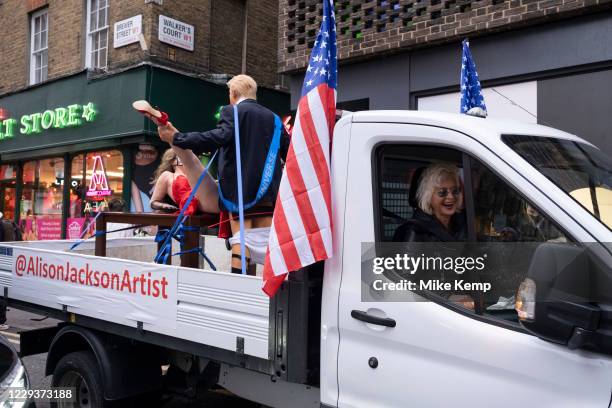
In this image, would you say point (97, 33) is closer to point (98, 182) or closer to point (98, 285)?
point (98, 182)

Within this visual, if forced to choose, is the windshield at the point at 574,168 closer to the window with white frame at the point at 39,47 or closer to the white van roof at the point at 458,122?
the white van roof at the point at 458,122

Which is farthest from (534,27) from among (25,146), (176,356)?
(25,146)

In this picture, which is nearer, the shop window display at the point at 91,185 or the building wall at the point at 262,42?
the shop window display at the point at 91,185

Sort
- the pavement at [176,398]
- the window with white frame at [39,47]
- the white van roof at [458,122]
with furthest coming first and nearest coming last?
the window with white frame at [39,47]
the pavement at [176,398]
the white van roof at [458,122]

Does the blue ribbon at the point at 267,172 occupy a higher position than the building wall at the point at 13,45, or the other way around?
the building wall at the point at 13,45

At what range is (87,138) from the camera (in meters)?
13.4

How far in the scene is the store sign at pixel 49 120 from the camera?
44.0 ft

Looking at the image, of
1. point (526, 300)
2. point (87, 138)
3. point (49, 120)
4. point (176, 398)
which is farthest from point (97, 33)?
point (526, 300)

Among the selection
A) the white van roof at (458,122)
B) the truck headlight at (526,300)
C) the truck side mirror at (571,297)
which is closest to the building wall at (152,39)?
the white van roof at (458,122)

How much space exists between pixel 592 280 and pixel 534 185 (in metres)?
0.41

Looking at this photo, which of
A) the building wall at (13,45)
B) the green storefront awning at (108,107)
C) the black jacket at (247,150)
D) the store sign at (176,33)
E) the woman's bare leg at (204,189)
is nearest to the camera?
the black jacket at (247,150)

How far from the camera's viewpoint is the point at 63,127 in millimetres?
14078

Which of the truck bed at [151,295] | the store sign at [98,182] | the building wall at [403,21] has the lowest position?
the truck bed at [151,295]

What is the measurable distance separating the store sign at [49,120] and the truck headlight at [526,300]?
12657 mm
